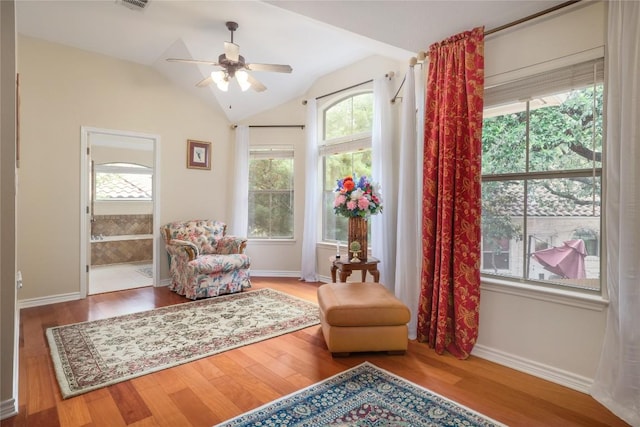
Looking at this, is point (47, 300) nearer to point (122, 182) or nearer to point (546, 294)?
point (122, 182)

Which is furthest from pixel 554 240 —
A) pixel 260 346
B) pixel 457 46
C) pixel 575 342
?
pixel 260 346

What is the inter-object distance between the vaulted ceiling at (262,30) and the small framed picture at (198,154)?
646mm

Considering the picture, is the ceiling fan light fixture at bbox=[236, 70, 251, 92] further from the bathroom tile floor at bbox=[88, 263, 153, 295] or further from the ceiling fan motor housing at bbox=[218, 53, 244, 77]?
the bathroom tile floor at bbox=[88, 263, 153, 295]

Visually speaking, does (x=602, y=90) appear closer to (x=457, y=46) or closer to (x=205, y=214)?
(x=457, y=46)

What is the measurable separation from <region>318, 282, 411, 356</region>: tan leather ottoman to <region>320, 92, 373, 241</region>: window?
2.24m

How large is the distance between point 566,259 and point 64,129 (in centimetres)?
520

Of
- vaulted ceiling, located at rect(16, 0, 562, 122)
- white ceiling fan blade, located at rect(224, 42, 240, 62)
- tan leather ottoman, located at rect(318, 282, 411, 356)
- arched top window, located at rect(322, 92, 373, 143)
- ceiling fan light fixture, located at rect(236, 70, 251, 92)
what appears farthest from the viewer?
arched top window, located at rect(322, 92, 373, 143)

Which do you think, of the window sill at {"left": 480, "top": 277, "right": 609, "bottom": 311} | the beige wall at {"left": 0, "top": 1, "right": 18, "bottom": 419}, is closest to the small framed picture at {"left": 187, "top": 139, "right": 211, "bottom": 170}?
the beige wall at {"left": 0, "top": 1, "right": 18, "bottom": 419}

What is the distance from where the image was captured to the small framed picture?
507cm

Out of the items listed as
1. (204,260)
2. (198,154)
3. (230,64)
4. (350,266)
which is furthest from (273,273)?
(230,64)

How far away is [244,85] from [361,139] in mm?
1652

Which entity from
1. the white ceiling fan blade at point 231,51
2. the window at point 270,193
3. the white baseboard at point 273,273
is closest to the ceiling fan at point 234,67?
the white ceiling fan blade at point 231,51

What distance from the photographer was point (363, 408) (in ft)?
6.28

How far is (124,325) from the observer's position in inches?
126
